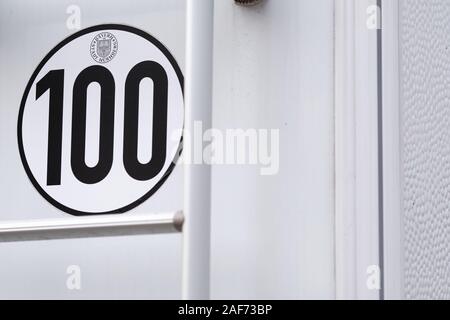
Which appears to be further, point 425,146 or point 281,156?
point 425,146

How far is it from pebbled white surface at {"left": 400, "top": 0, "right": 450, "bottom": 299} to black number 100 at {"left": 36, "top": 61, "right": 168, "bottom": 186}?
1.57 feet

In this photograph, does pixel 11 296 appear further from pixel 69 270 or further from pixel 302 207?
pixel 302 207

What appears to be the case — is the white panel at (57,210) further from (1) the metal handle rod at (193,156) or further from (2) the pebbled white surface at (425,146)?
(2) the pebbled white surface at (425,146)

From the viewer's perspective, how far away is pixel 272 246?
1.92 metres

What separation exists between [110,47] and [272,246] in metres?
0.54

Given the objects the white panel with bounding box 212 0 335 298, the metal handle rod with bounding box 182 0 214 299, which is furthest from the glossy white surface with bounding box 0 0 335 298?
the metal handle rod with bounding box 182 0 214 299

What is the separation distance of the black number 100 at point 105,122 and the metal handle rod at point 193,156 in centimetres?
22

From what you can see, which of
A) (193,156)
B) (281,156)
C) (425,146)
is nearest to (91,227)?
(193,156)

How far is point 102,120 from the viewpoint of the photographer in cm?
210

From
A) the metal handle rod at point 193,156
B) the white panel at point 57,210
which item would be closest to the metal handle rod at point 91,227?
the metal handle rod at point 193,156

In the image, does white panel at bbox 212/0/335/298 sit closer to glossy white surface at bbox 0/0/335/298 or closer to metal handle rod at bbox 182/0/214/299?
glossy white surface at bbox 0/0/335/298

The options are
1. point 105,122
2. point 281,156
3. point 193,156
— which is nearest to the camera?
point 193,156

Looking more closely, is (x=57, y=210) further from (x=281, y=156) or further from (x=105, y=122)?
(x=281, y=156)

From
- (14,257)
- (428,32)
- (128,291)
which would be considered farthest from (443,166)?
(14,257)
